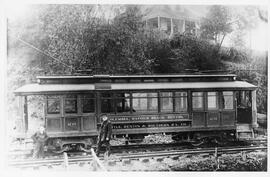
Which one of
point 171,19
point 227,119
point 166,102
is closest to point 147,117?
point 166,102

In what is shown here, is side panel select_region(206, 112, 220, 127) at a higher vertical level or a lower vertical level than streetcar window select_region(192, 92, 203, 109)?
lower

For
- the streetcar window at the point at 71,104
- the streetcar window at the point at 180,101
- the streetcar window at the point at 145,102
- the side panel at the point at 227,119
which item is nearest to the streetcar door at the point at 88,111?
the streetcar window at the point at 71,104

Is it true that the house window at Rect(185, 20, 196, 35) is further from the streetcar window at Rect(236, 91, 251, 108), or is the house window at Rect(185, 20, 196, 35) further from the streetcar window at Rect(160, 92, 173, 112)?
the streetcar window at Rect(236, 91, 251, 108)

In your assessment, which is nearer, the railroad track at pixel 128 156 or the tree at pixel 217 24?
the railroad track at pixel 128 156

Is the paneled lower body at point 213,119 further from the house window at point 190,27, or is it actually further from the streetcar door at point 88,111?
the streetcar door at point 88,111

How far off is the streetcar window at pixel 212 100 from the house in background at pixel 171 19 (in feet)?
5.14

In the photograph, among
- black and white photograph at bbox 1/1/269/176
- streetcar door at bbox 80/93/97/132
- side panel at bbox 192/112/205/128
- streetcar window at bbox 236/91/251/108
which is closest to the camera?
black and white photograph at bbox 1/1/269/176

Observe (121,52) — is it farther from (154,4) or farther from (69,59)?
(154,4)

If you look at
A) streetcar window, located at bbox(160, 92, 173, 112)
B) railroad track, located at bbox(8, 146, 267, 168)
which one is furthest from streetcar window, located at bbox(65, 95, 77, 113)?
streetcar window, located at bbox(160, 92, 173, 112)

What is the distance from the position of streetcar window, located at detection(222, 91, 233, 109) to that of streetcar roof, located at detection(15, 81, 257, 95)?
0.22 meters

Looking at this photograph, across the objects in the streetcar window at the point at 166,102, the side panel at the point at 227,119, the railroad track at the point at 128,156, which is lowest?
the railroad track at the point at 128,156

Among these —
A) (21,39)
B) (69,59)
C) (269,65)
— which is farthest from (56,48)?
(269,65)

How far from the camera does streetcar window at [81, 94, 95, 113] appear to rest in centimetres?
773

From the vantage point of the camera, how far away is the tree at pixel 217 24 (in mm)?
7348
